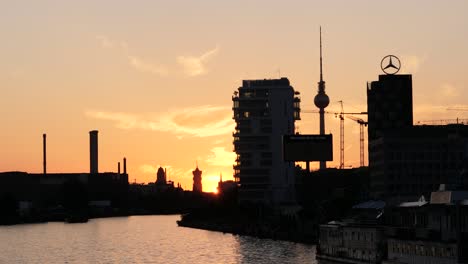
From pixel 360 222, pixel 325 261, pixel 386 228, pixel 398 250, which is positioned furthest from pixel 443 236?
pixel 325 261

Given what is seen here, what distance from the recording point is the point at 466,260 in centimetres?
12381

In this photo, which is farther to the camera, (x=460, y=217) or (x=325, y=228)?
(x=325, y=228)

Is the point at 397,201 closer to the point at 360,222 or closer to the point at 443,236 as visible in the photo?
the point at 360,222

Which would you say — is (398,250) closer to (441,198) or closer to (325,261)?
(441,198)

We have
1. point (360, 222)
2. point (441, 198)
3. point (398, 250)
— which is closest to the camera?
point (441, 198)

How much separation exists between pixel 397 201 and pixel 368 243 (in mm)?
15594

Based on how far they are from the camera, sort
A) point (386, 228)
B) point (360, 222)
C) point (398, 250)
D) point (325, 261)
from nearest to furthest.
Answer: point (398, 250), point (386, 228), point (360, 222), point (325, 261)

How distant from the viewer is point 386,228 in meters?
158

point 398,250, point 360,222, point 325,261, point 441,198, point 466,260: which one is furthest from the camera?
point 325,261

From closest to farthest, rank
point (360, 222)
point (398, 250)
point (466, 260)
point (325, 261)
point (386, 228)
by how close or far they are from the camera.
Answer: point (466, 260), point (398, 250), point (386, 228), point (360, 222), point (325, 261)

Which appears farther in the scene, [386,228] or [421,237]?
[386,228]

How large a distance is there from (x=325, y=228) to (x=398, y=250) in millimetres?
45804

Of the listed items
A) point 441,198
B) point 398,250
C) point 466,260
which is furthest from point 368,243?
point 466,260

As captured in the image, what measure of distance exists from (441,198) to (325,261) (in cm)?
5330
